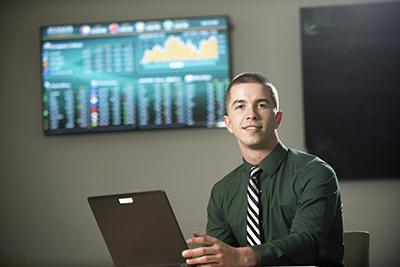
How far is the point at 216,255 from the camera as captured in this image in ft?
3.87

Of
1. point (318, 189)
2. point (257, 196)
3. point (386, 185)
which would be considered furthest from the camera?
point (386, 185)

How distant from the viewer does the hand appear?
1.18 m

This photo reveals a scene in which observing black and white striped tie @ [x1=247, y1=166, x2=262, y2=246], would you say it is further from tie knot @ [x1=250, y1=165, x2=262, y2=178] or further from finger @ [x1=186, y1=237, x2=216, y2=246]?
finger @ [x1=186, y1=237, x2=216, y2=246]

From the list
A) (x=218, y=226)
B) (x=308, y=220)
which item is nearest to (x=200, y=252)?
(x=308, y=220)

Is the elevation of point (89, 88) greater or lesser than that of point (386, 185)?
greater

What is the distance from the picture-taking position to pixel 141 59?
306 centimetres

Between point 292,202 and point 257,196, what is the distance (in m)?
0.14

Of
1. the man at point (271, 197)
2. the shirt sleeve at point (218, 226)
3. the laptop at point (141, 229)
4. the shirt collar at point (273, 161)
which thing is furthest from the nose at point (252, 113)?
the laptop at point (141, 229)

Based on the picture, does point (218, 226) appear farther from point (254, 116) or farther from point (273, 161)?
point (254, 116)

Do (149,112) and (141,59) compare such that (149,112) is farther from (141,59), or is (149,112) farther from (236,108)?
(236,108)

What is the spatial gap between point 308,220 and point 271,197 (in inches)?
8.4

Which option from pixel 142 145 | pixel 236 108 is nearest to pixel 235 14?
pixel 142 145

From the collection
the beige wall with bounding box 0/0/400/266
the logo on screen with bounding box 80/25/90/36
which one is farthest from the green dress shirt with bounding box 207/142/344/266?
the logo on screen with bounding box 80/25/90/36

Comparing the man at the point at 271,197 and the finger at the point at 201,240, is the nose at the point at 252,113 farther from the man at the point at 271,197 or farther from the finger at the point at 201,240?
the finger at the point at 201,240
